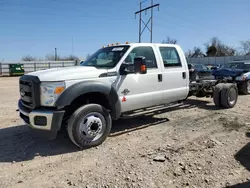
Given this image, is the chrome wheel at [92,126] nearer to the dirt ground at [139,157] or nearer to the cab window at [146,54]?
the dirt ground at [139,157]

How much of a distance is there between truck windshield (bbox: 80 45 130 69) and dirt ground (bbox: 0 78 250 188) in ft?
5.16

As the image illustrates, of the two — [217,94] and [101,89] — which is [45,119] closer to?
[101,89]

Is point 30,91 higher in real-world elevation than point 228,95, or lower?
higher

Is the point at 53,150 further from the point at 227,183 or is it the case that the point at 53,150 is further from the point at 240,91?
the point at 240,91

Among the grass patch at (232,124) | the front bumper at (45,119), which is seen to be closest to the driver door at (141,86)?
the front bumper at (45,119)

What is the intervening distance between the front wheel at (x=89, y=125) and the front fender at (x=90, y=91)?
0.23 metres

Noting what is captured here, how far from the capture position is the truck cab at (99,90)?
12.5 feet

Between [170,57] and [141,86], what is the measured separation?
1338 millimetres

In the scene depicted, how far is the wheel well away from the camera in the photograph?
14.0ft

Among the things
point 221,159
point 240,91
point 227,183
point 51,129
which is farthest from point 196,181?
point 240,91

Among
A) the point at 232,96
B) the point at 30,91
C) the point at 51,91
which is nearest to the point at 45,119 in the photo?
the point at 51,91

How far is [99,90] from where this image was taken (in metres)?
4.12

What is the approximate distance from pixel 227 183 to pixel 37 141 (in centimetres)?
357

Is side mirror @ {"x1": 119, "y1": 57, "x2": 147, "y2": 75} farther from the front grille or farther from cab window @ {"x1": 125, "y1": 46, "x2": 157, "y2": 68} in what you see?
the front grille
